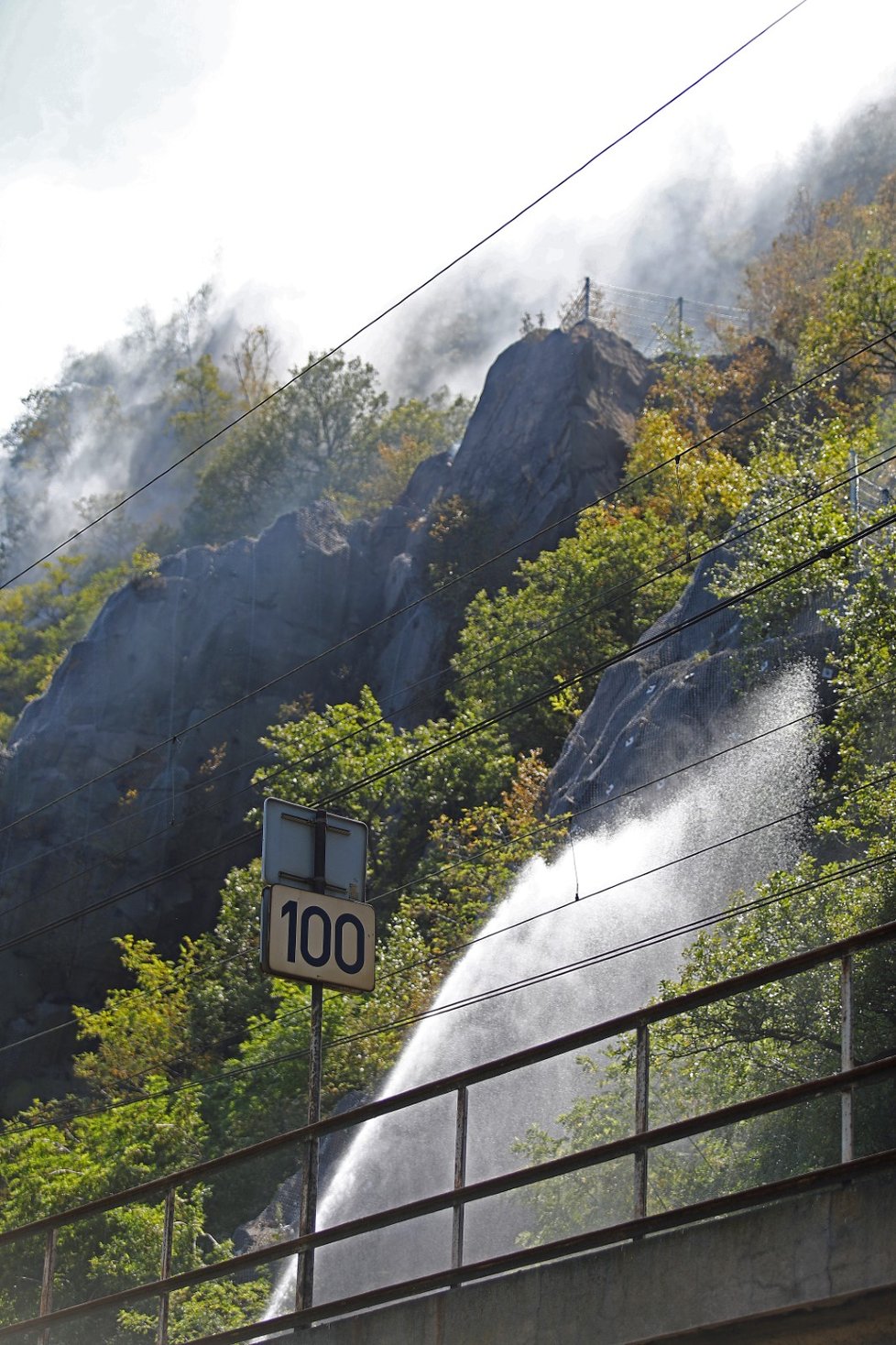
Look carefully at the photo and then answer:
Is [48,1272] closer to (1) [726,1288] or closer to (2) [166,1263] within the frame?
(2) [166,1263]

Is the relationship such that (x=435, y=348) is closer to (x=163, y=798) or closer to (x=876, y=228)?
(x=876, y=228)

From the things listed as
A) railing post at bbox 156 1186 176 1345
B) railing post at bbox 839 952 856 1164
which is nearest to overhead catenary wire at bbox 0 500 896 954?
railing post at bbox 839 952 856 1164

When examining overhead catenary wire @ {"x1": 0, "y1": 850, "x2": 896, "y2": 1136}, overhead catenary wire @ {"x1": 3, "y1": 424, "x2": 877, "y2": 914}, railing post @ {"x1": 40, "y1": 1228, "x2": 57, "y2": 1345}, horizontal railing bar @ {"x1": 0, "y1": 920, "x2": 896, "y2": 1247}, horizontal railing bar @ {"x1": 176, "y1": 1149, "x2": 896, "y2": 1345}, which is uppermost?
overhead catenary wire @ {"x1": 3, "y1": 424, "x2": 877, "y2": 914}

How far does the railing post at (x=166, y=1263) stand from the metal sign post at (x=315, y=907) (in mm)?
843

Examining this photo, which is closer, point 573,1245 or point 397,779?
point 573,1245

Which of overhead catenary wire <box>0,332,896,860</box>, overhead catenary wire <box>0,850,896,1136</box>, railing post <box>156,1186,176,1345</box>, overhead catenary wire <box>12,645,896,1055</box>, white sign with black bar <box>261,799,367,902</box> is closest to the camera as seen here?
railing post <box>156,1186,176,1345</box>

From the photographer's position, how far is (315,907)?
34.9 feet

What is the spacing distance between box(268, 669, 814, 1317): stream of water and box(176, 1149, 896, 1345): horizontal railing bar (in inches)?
493

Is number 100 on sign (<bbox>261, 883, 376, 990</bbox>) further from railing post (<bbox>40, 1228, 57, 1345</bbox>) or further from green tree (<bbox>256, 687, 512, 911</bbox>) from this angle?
green tree (<bbox>256, 687, 512, 911</bbox>)

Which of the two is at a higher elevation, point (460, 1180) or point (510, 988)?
point (510, 988)

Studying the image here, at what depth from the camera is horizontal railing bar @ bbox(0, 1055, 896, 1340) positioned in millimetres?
6730

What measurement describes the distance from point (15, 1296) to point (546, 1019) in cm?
1690

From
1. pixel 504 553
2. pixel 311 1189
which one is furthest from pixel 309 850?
pixel 504 553

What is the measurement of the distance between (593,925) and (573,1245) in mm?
22965
